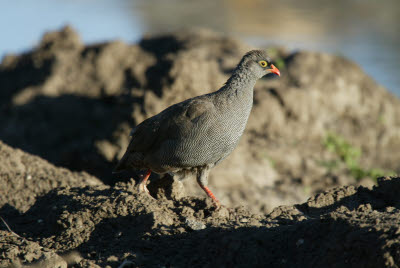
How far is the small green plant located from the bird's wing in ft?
16.7

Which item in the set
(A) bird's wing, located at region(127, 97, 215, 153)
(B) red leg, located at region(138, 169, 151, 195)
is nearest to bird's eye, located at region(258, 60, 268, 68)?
(A) bird's wing, located at region(127, 97, 215, 153)

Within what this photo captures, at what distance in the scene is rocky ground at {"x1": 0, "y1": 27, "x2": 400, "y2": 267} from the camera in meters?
4.80

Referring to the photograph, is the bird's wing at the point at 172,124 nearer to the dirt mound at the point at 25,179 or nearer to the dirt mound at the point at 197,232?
the dirt mound at the point at 197,232

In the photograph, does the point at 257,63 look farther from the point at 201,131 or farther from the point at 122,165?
the point at 122,165

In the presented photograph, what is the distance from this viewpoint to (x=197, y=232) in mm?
5273

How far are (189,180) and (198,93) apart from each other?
170 centimetres

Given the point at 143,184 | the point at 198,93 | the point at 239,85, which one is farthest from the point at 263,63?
the point at 198,93

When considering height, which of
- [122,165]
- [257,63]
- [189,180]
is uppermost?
[257,63]

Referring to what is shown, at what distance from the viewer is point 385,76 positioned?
17812mm

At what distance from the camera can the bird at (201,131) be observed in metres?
6.35

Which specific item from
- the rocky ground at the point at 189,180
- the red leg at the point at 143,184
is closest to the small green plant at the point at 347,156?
the rocky ground at the point at 189,180

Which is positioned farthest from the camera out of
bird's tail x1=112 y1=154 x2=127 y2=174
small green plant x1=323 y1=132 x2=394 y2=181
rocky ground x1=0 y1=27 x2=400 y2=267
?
small green plant x1=323 y1=132 x2=394 y2=181

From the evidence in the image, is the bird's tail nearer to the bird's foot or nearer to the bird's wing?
the bird's wing

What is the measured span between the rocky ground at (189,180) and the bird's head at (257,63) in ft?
5.41
